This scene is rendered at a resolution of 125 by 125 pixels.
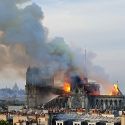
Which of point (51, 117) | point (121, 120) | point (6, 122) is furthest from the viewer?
point (6, 122)

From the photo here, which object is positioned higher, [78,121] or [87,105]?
[87,105]

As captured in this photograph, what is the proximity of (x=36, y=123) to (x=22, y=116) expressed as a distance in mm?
10837

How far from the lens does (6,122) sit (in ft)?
329

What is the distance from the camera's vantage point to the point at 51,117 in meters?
90.1

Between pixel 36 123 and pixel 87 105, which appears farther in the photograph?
pixel 87 105

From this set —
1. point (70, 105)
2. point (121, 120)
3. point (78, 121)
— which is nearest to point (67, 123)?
point (78, 121)

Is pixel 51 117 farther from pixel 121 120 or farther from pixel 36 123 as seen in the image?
pixel 121 120

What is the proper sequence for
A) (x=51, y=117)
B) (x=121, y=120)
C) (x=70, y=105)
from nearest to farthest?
(x=121, y=120) < (x=51, y=117) < (x=70, y=105)

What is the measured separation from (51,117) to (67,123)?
3.41 metres

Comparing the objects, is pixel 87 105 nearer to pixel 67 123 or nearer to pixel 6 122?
pixel 6 122

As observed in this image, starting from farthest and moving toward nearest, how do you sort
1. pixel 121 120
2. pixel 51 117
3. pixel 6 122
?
pixel 6 122 → pixel 51 117 → pixel 121 120

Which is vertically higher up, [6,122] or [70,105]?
[70,105]

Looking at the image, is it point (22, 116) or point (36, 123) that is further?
point (22, 116)

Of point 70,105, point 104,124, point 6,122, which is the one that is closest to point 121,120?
point 104,124
